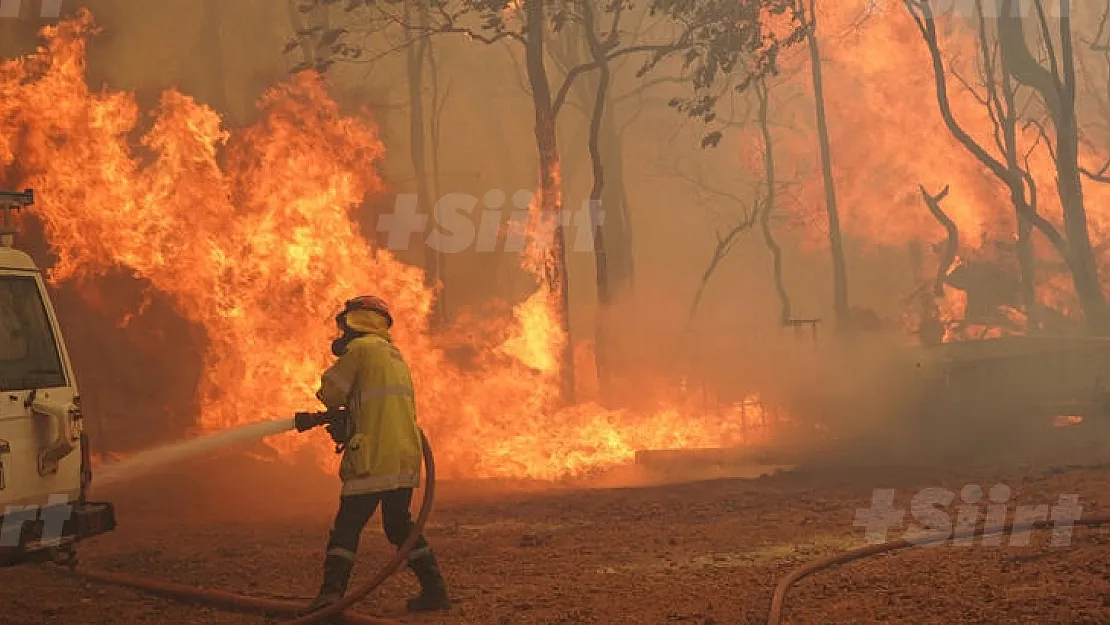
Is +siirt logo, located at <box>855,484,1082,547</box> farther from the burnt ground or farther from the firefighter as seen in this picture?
the firefighter

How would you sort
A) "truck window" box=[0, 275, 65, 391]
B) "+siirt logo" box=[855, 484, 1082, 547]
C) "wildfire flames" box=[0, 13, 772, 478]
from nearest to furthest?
"truck window" box=[0, 275, 65, 391] → "+siirt logo" box=[855, 484, 1082, 547] → "wildfire flames" box=[0, 13, 772, 478]

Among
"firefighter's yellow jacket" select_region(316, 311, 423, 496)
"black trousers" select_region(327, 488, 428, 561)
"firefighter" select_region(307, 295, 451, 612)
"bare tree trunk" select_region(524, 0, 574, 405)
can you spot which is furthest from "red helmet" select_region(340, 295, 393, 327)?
"bare tree trunk" select_region(524, 0, 574, 405)

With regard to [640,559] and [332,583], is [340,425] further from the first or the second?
[640,559]

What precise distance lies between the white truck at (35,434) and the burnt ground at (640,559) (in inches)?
28.5

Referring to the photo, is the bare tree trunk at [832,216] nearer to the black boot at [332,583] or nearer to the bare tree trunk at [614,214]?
the bare tree trunk at [614,214]

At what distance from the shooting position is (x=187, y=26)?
34.3 m

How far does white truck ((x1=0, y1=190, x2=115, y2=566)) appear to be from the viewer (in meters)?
6.82

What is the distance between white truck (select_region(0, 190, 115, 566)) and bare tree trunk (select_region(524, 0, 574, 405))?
44.2 ft

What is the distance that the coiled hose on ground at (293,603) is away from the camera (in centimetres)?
690

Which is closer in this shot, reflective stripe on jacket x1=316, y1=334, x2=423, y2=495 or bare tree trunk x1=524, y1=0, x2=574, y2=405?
reflective stripe on jacket x1=316, y1=334, x2=423, y2=495

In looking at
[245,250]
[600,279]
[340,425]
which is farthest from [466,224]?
[340,425]

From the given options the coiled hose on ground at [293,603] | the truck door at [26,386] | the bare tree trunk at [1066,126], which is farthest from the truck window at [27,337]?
the bare tree trunk at [1066,126]

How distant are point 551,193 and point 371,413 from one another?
14.2m

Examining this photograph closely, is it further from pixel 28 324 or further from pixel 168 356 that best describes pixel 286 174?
pixel 28 324
